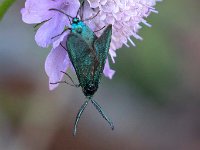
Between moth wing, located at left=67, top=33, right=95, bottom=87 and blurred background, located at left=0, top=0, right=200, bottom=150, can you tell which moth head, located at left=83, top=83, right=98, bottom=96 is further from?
blurred background, located at left=0, top=0, right=200, bottom=150

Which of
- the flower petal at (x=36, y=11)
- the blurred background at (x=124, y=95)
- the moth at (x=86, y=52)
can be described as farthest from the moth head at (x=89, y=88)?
the blurred background at (x=124, y=95)

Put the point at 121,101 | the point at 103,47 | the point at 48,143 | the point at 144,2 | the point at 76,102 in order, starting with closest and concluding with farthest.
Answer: the point at 103,47 → the point at 144,2 → the point at 48,143 → the point at 76,102 → the point at 121,101

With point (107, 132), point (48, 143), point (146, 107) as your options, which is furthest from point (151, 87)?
point (48, 143)

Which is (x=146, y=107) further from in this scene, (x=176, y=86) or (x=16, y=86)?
(x=16, y=86)

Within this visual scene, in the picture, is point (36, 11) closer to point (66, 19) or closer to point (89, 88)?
point (66, 19)

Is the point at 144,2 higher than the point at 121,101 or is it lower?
higher

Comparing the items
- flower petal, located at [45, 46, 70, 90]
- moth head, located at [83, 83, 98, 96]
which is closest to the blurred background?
flower petal, located at [45, 46, 70, 90]

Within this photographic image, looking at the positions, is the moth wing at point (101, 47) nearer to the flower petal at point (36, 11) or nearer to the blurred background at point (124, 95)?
the flower petal at point (36, 11)
